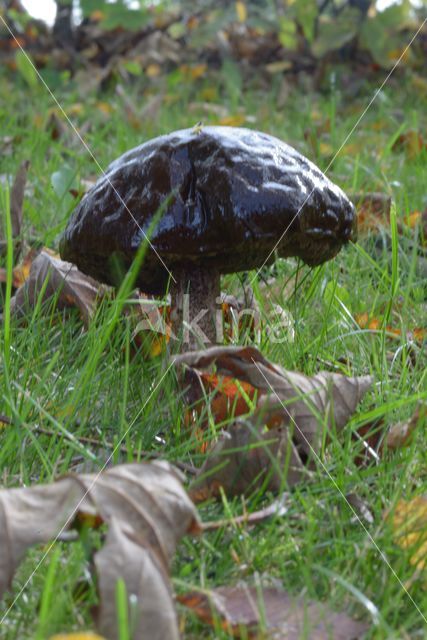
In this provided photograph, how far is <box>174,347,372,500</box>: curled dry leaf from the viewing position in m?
1.60

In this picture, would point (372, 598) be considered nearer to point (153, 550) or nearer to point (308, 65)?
point (153, 550)

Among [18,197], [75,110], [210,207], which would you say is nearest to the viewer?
[210,207]

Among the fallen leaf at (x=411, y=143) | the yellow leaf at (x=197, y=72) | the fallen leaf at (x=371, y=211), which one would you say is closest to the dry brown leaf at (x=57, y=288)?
the fallen leaf at (x=371, y=211)

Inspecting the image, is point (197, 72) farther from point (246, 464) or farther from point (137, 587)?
point (137, 587)

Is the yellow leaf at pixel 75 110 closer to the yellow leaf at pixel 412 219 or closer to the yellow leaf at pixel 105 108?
the yellow leaf at pixel 105 108

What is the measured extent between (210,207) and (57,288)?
787 mm

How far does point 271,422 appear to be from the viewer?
5.69 feet

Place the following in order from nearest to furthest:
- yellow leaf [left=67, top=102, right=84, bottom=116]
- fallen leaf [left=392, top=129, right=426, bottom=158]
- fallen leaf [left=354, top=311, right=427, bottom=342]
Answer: fallen leaf [left=354, top=311, right=427, bottom=342] < fallen leaf [left=392, top=129, right=426, bottom=158] < yellow leaf [left=67, top=102, right=84, bottom=116]

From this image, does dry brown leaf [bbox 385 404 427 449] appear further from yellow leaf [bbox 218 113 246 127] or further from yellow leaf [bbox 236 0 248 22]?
yellow leaf [bbox 236 0 248 22]

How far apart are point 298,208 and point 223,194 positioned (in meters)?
0.18

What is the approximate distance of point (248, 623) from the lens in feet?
4.09

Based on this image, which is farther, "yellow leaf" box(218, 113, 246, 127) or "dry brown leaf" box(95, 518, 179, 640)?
"yellow leaf" box(218, 113, 246, 127)

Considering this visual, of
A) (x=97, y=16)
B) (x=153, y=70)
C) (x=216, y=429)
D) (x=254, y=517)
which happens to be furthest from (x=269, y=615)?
(x=97, y=16)

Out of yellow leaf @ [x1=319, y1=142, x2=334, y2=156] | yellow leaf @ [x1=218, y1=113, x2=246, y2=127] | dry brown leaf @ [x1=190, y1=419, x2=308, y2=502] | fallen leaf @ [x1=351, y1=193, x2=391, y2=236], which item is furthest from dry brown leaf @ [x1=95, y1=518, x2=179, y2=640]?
yellow leaf @ [x1=218, y1=113, x2=246, y2=127]
